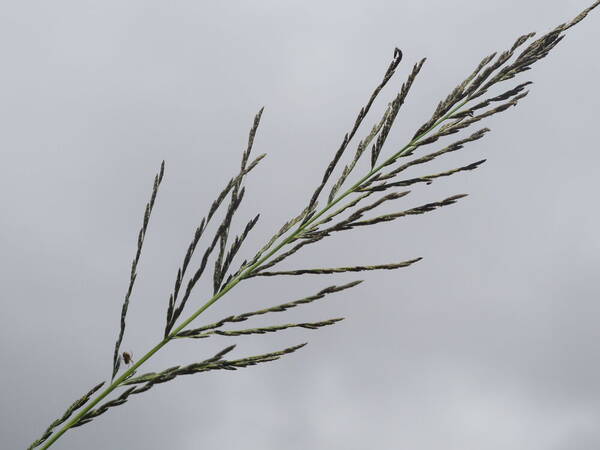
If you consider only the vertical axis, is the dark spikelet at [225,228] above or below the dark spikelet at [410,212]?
above

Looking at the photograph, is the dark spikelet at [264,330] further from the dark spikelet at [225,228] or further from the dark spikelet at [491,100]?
the dark spikelet at [491,100]

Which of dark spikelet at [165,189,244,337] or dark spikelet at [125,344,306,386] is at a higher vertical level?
dark spikelet at [165,189,244,337]

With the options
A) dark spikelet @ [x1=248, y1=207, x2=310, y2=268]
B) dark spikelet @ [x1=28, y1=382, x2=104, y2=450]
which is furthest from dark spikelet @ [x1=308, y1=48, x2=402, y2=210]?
dark spikelet @ [x1=28, y1=382, x2=104, y2=450]

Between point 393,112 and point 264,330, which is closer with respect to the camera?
point 264,330

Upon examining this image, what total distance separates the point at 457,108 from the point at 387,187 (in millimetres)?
395

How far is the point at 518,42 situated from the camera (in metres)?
2.13

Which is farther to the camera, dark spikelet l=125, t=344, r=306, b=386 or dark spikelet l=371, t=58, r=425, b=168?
dark spikelet l=371, t=58, r=425, b=168

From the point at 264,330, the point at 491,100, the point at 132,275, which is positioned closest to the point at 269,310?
the point at 264,330

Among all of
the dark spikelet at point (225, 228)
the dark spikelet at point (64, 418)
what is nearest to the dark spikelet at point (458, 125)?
the dark spikelet at point (225, 228)

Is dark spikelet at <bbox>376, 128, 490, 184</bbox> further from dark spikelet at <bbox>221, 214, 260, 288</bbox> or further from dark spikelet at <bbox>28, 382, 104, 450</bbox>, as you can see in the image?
dark spikelet at <bbox>28, 382, 104, 450</bbox>

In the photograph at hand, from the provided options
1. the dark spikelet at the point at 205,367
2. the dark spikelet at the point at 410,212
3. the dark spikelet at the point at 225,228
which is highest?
the dark spikelet at the point at 225,228

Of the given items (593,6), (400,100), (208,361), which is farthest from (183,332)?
(593,6)

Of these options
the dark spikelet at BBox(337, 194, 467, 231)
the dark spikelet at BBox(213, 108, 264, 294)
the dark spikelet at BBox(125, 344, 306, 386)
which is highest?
the dark spikelet at BBox(213, 108, 264, 294)

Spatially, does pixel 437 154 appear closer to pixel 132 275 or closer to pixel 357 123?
pixel 357 123
